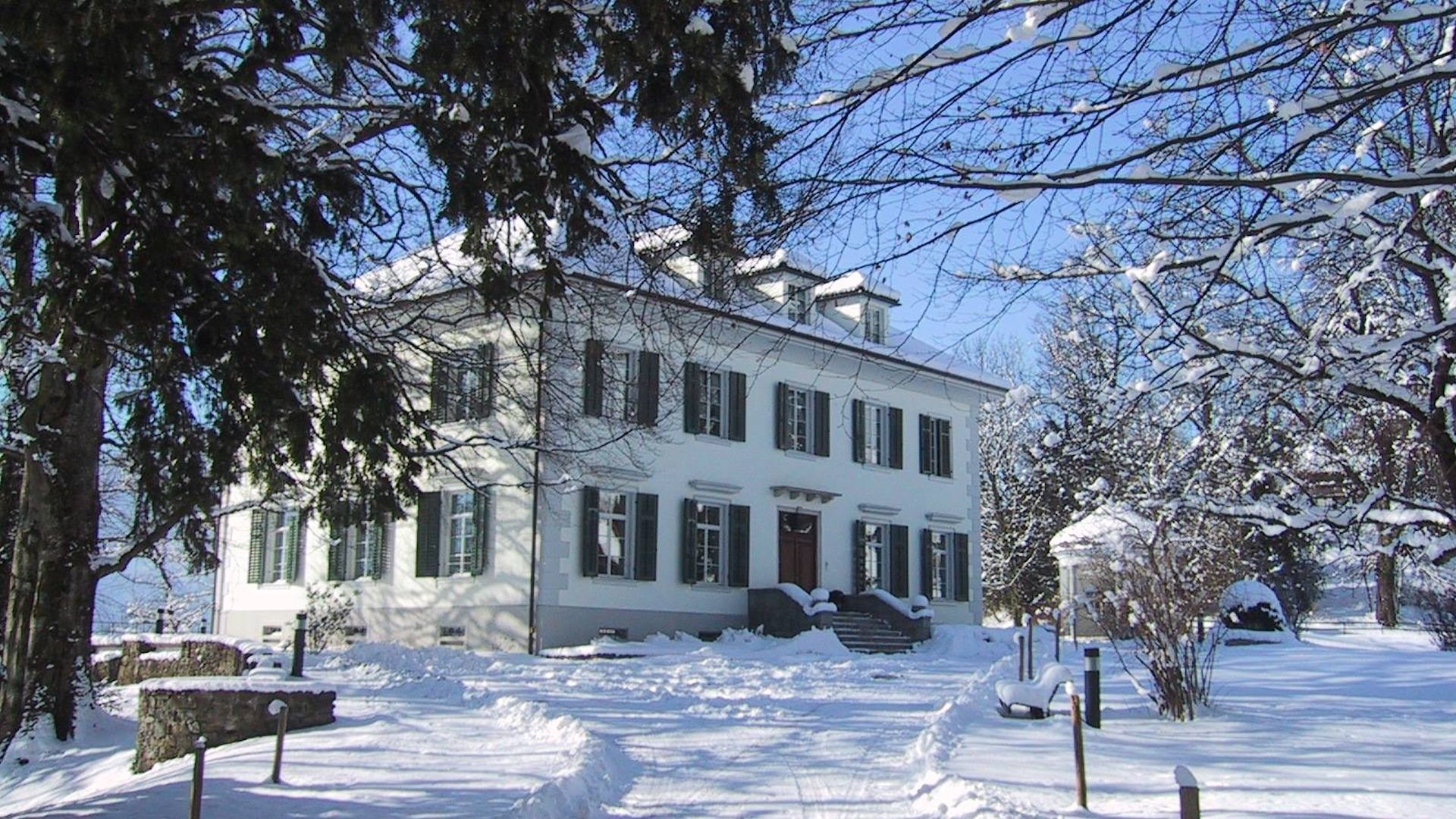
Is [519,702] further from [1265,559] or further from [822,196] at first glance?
[1265,559]

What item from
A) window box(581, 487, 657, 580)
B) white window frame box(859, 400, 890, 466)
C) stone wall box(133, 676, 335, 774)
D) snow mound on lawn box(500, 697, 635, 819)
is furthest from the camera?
white window frame box(859, 400, 890, 466)

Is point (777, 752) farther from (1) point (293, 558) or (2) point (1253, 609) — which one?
(1) point (293, 558)

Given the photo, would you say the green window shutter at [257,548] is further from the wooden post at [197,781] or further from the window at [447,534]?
the wooden post at [197,781]

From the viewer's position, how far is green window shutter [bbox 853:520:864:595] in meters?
29.8

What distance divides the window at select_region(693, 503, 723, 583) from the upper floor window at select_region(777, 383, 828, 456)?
2357 mm

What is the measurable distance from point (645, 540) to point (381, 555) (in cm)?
543

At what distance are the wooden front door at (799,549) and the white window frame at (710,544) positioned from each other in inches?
66.6

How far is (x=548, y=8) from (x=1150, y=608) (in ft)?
26.6

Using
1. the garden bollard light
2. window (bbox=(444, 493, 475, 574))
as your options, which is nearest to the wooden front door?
window (bbox=(444, 493, 475, 574))

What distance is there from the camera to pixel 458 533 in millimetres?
25266

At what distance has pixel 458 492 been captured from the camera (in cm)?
2525

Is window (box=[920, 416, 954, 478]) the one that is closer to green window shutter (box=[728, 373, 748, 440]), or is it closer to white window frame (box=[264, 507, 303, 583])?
green window shutter (box=[728, 373, 748, 440])

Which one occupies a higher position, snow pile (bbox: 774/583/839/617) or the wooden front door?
the wooden front door

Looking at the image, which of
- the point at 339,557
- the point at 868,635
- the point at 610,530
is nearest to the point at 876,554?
the point at 868,635
